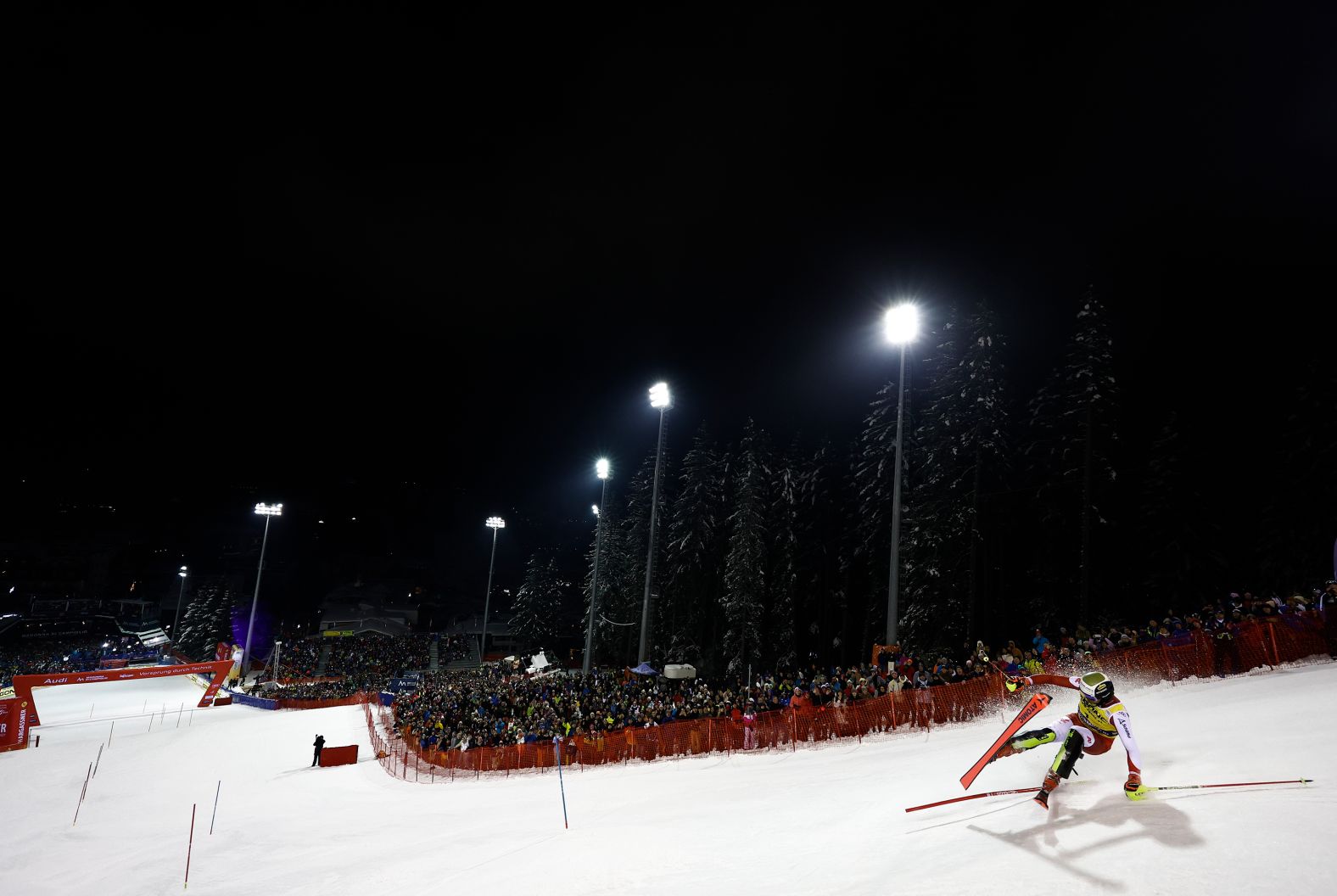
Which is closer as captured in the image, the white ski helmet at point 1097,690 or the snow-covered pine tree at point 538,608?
the white ski helmet at point 1097,690

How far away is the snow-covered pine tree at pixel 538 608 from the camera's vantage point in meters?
62.4

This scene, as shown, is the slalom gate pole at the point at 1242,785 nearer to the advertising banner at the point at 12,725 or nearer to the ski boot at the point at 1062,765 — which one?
the ski boot at the point at 1062,765

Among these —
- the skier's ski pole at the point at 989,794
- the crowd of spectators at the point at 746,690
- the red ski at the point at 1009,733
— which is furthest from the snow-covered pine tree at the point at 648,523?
the red ski at the point at 1009,733

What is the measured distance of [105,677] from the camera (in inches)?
1346

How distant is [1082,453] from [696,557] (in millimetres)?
23050

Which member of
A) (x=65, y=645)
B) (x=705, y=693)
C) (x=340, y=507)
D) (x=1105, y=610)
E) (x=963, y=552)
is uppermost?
(x=340, y=507)

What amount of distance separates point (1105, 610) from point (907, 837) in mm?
25597

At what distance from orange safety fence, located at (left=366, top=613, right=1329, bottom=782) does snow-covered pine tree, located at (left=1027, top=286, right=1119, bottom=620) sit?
34.1 feet

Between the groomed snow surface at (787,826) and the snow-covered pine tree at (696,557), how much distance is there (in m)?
23.6

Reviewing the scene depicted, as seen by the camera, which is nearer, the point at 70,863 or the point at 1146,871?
the point at 1146,871

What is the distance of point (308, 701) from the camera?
40188mm

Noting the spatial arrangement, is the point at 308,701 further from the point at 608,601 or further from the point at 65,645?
the point at 65,645

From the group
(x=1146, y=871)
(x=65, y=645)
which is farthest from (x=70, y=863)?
(x=65, y=645)

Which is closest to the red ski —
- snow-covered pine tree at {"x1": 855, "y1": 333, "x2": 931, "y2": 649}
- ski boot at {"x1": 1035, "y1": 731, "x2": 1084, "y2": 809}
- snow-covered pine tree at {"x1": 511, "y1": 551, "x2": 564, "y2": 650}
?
ski boot at {"x1": 1035, "y1": 731, "x2": 1084, "y2": 809}
